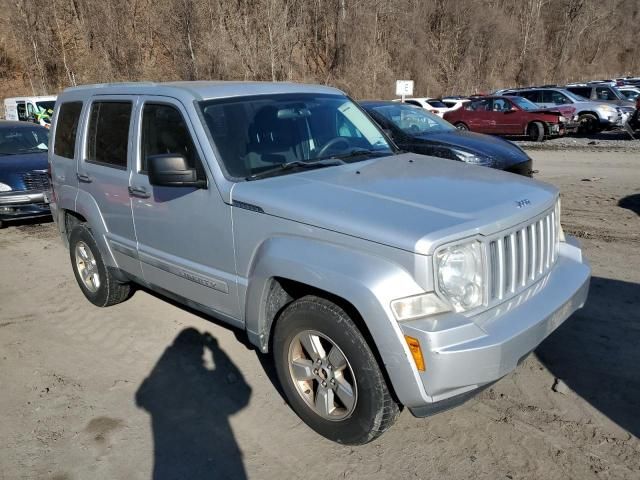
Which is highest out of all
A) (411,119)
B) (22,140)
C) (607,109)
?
(411,119)

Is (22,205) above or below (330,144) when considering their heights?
below

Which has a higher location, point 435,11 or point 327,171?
point 435,11

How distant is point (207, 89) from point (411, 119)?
6125mm

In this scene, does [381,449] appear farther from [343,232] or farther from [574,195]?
[574,195]

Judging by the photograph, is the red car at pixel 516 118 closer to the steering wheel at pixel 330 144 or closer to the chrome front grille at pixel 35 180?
the chrome front grille at pixel 35 180

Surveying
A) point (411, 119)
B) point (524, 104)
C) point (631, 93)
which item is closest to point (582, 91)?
point (631, 93)

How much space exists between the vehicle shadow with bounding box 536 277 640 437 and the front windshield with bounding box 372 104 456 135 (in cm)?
487

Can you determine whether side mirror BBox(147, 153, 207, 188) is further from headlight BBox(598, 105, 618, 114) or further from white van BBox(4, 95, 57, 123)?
headlight BBox(598, 105, 618, 114)

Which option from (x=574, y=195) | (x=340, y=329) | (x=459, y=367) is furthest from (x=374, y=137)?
(x=574, y=195)

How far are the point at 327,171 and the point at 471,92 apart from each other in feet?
163

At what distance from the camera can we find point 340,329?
2867mm

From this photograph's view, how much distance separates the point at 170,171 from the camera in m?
3.41

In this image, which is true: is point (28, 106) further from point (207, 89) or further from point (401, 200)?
point (401, 200)

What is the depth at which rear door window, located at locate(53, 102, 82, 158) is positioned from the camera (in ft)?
16.7
